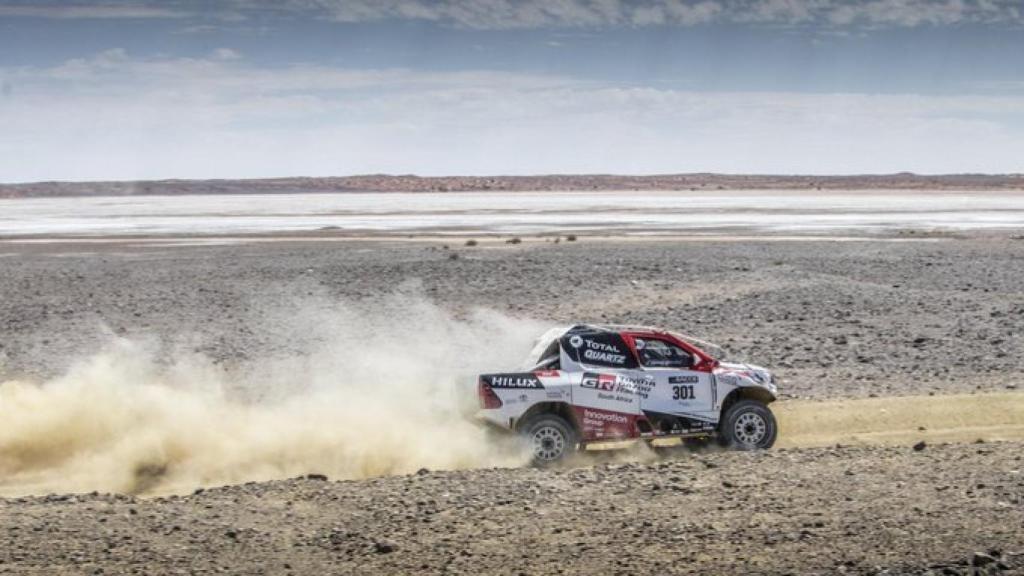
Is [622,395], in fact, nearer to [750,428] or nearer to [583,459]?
[583,459]

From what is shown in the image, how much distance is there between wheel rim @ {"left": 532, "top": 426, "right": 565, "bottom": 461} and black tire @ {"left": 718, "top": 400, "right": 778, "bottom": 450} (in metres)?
2.04

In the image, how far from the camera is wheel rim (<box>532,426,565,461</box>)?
14.0m

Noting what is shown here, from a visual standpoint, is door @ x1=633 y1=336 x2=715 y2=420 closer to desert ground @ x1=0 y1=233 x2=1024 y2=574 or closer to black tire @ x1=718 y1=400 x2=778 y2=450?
black tire @ x1=718 y1=400 x2=778 y2=450

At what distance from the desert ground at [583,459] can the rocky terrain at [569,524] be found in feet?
0.11

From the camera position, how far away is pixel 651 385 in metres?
14.4

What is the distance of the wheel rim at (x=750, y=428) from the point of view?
1453 cm

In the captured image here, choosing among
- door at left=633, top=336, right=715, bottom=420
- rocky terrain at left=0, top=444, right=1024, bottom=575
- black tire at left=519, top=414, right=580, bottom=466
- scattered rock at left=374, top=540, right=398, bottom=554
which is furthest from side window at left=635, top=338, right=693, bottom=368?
scattered rock at left=374, top=540, right=398, bottom=554

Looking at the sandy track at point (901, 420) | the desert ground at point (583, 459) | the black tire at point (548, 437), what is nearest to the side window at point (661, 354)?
the desert ground at point (583, 459)

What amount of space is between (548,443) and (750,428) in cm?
256

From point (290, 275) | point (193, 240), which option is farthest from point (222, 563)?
Answer: point (193, 240)

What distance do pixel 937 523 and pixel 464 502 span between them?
167 inches

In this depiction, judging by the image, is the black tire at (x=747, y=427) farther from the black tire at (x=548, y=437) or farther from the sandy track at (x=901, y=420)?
the black tire at (x=548, y=437)

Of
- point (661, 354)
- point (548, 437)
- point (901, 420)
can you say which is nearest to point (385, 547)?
point (548, 437)

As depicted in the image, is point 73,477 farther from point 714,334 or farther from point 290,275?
point 290,275
